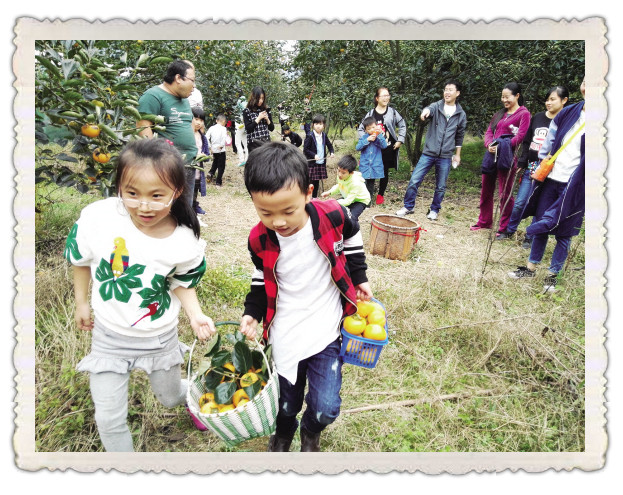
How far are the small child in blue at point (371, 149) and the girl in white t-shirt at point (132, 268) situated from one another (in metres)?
4.41

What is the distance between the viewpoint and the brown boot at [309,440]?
6.06 feet

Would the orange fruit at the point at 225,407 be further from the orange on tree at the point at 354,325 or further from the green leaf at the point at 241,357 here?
the orange on tree at the point at 354,325

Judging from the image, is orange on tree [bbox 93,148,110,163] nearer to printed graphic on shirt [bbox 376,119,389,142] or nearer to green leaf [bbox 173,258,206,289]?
green leaf [bbox 173,258,206,289]

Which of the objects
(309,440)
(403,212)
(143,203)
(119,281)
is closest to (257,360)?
(309,440)

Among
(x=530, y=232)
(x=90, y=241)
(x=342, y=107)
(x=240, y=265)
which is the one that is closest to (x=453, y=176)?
(x=342, y=107)

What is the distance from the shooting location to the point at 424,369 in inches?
99.1

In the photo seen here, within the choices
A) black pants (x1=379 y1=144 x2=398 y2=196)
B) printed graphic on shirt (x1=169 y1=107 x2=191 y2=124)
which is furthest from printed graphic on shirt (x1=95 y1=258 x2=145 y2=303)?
black pants (x1=379 y1=144 x2=398 y2=196)

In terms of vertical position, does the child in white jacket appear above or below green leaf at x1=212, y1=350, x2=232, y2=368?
above

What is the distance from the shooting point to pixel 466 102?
19.1 ft

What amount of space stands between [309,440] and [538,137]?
3.99 metres

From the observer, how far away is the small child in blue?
18.6 ft

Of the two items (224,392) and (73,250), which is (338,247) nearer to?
(224,392)

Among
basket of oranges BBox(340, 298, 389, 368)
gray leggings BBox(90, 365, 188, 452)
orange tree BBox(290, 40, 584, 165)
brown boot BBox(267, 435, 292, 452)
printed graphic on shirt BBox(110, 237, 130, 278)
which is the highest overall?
orange tree BBox(290, 40, 584, 165)

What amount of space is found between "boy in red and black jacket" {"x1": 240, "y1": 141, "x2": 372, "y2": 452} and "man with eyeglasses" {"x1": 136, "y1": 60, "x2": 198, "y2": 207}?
1806mm
